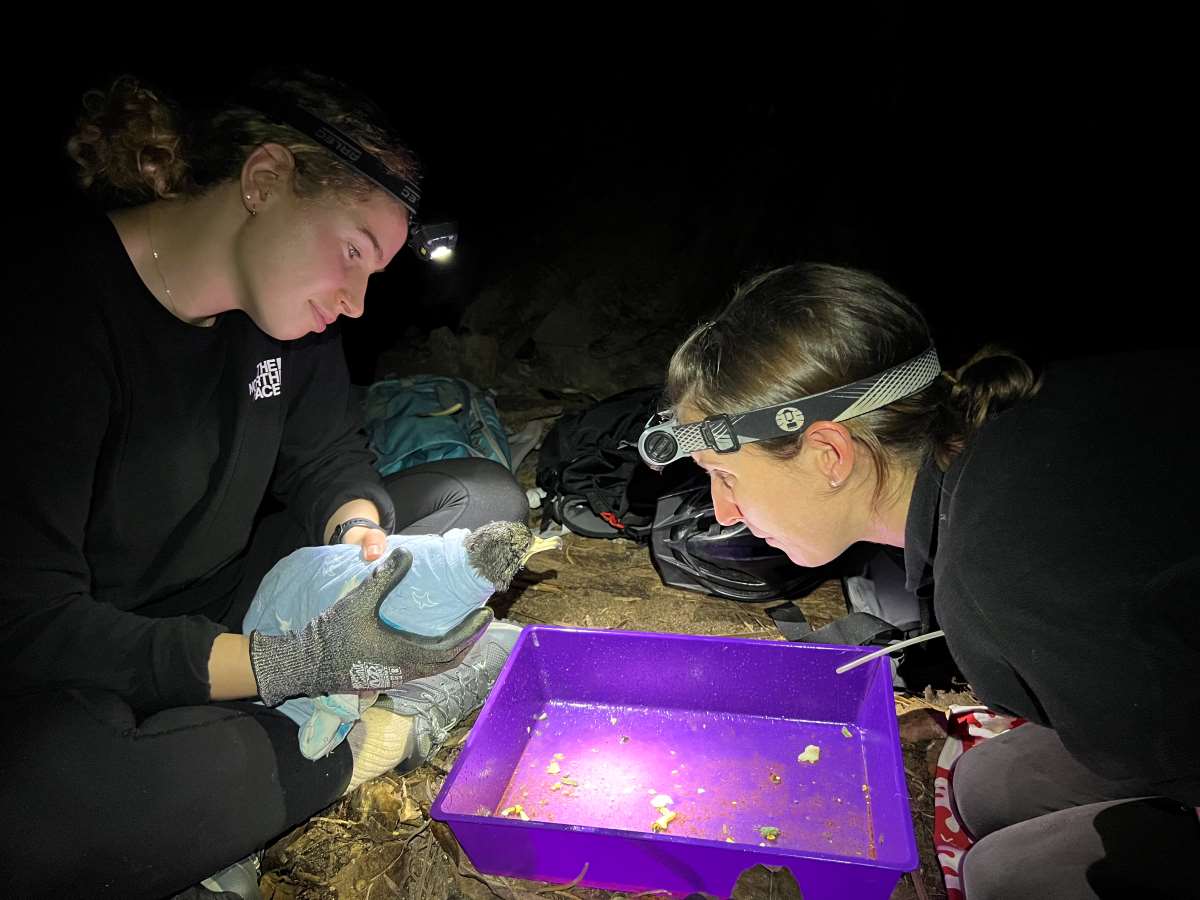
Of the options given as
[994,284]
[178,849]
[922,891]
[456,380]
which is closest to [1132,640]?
[922,891]

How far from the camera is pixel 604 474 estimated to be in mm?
2980

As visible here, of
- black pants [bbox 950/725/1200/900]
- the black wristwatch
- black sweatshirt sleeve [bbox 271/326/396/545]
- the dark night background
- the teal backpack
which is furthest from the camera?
the dark night background

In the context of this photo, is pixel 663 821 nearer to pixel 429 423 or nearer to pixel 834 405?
pixel 834 405

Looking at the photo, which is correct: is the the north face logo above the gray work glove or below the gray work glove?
above

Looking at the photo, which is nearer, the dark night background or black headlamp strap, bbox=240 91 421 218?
black headlamp strap, bbox=240 91 421 218

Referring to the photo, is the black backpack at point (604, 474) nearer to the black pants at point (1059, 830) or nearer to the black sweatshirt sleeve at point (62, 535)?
the black pants at point (1059, 830)

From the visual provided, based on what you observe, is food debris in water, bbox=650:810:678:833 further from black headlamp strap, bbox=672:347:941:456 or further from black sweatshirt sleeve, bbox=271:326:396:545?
black sweatshirt sleeve, bbox=271:326:396:545

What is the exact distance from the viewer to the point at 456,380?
147 inches

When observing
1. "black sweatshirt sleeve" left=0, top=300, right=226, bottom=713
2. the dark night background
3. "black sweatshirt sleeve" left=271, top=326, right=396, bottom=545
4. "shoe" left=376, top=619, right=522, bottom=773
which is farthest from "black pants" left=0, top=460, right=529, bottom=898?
the dark night background

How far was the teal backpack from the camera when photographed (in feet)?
10.2

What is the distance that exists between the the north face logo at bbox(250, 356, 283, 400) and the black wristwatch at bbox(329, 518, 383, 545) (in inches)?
15.2

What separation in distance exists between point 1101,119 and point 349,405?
6.14m

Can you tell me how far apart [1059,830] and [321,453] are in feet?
6.52

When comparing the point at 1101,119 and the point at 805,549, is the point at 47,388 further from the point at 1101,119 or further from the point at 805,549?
the point at 1101,119
